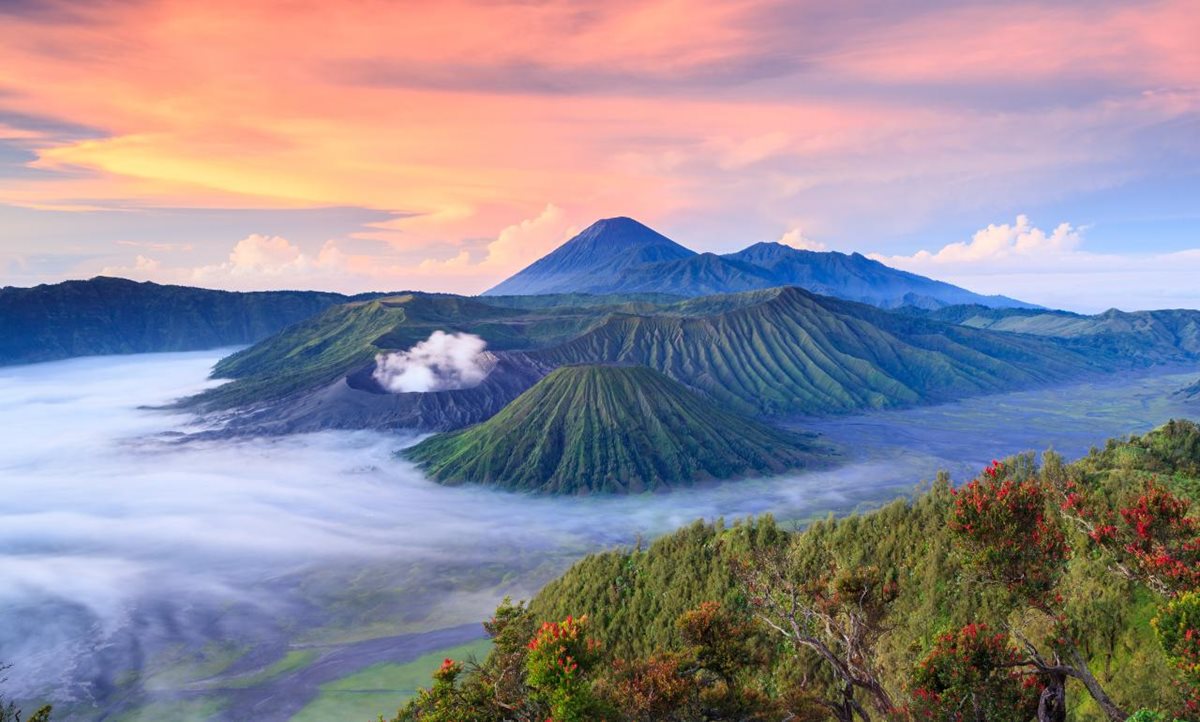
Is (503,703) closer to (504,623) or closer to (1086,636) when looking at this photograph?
(504,623)

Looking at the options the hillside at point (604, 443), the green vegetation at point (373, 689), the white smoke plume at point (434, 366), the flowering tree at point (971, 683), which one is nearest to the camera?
the flowering tree at point (971, 683)

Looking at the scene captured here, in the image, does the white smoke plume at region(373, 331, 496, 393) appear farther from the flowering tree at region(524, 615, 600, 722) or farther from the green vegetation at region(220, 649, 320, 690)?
the flowering tree at region(524, 615, 600, 722)

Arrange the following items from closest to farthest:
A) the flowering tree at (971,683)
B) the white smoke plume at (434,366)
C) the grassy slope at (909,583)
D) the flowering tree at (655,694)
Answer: the flowering tree at (971,683), the flowering tree at (655,694), the grassy slope at (909,583), the white smoke plume at (434,366)

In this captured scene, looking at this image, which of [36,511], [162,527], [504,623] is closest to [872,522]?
[504,623]

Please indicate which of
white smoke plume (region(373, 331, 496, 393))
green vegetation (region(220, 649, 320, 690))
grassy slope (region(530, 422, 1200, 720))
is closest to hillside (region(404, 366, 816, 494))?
white smoke plume (region(373, 331, 496, 393))

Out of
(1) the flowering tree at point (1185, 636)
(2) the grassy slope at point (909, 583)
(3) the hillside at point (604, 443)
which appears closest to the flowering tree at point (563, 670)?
(1) the flowering tree at point (1185, 636)

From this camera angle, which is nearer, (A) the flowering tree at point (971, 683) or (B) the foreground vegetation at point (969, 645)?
(A) the flowering tree at point (971, 683)

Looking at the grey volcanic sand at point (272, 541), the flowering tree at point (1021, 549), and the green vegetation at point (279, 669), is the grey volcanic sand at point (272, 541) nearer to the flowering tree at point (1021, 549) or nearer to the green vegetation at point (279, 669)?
the green vegetation at point (279, 669)
